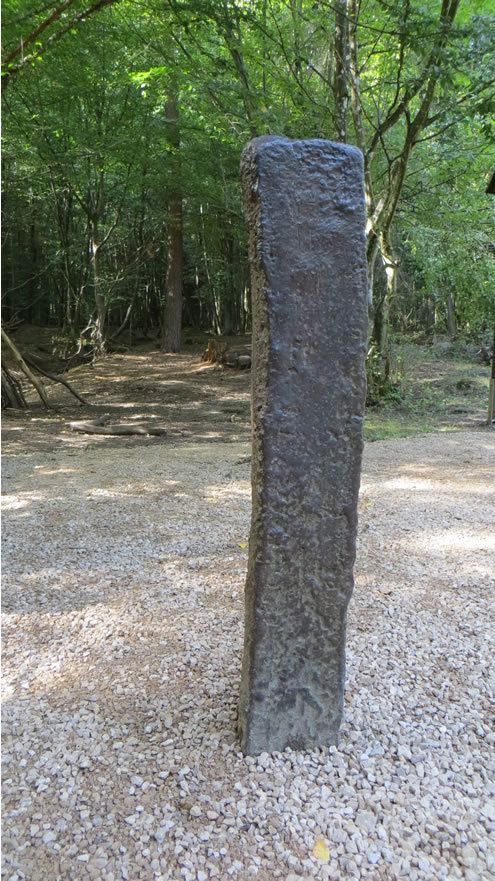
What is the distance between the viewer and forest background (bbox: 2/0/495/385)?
6930 millimetres

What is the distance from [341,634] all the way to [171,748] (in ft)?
2.02

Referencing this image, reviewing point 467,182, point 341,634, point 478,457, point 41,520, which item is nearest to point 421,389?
point 467,182

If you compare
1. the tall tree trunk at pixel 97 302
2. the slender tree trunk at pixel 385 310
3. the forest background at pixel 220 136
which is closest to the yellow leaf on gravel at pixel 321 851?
the forest background at pixel 220 136

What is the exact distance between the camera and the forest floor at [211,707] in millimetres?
1544

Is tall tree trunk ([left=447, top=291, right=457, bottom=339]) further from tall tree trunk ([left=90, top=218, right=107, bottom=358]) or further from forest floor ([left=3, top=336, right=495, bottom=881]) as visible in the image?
forest floor ([left=3, top=336, right=495, bottom=881])

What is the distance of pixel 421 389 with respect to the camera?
1089cm

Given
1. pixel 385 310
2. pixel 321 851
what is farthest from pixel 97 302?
pixel 321 851

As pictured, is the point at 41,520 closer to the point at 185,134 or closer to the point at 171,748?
the point at 171,748

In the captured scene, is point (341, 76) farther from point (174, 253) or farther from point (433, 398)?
point (174, 253)

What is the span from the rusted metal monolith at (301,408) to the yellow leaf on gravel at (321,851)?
34cm

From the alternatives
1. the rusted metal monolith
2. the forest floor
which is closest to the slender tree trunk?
the forest floor

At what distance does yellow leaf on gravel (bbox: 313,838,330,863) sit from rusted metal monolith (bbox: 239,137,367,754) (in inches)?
→ 13.5

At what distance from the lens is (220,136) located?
1095 cm

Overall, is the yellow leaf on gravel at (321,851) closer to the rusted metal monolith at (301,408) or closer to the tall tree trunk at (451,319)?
the rusted metal monolith at (301,408)
